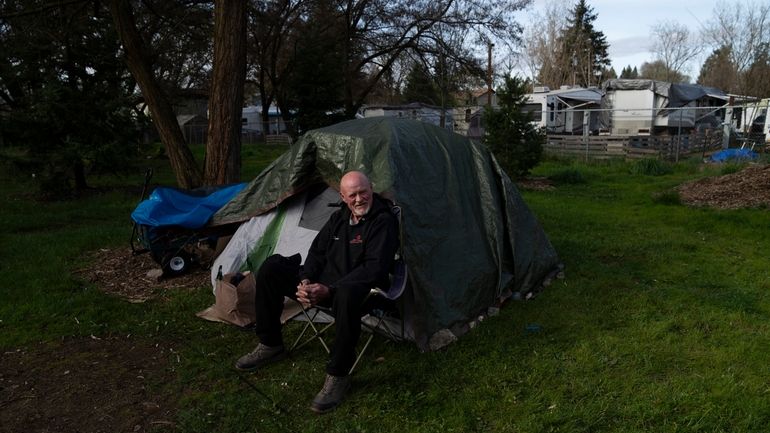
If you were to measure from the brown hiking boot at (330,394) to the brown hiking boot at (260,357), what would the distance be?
0.57m

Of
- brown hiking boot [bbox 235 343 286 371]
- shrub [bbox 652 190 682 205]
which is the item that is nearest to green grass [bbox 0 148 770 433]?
brown hiking boot [bbox 235 343 286 371]

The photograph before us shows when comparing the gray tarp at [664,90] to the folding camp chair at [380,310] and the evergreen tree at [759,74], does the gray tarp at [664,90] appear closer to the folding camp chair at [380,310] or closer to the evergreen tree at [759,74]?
the evergreen tree at [759,74]

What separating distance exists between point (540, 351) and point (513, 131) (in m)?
8.52

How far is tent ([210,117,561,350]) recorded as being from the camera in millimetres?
3986

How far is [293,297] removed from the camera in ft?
11.5

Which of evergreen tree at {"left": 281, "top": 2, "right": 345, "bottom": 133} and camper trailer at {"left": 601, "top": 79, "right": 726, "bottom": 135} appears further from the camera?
camper trailer at {"left": 601, "top": 79, "right": 726, "bottom": 135}

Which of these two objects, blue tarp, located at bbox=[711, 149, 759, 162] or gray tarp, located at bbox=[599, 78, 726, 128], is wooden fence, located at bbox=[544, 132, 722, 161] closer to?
blue tarp, located at bbox=[711, 149, 759, 162]

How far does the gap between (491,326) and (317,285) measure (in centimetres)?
160

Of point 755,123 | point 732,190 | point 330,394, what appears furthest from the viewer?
point 755,123

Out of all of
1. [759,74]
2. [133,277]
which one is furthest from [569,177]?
[759,74]

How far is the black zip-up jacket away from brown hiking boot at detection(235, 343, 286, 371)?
55cm

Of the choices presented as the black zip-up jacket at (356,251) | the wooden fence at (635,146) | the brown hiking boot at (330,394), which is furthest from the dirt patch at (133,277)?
the wooden fence at (635,146)

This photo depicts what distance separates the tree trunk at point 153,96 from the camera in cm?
622

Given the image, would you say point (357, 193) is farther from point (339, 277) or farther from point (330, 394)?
point (330, 394)
